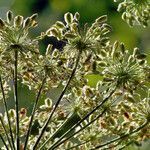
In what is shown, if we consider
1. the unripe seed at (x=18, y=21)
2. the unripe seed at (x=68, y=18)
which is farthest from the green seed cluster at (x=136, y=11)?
the unripe seed at (x=18, y=21)

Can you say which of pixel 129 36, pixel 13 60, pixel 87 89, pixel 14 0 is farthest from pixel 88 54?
pixel 14 0

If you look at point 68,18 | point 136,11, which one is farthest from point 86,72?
point 136,11

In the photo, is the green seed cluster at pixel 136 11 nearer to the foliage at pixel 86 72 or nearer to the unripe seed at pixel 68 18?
the foliage at pixel 86 72

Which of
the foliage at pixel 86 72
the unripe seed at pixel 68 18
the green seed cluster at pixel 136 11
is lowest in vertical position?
the foliage at pixel 86 72

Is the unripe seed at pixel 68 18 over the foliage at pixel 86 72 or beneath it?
over

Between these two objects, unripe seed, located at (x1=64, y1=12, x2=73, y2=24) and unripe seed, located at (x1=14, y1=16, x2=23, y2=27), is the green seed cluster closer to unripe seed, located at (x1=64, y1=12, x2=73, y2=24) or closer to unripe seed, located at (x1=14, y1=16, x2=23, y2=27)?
unripe seed, located at (x1=64, y1=12, x2=73, y2=24)

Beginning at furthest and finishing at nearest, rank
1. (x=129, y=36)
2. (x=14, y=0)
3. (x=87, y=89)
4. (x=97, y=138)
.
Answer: (x=14, y=0), (x=129, y=36), (x=97, y=138), (x=87, y=89)

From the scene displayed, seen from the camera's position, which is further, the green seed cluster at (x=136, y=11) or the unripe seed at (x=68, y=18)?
the unripe seed at (x=68, y=18)

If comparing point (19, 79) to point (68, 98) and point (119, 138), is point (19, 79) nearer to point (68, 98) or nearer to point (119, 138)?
point (68, 98)
